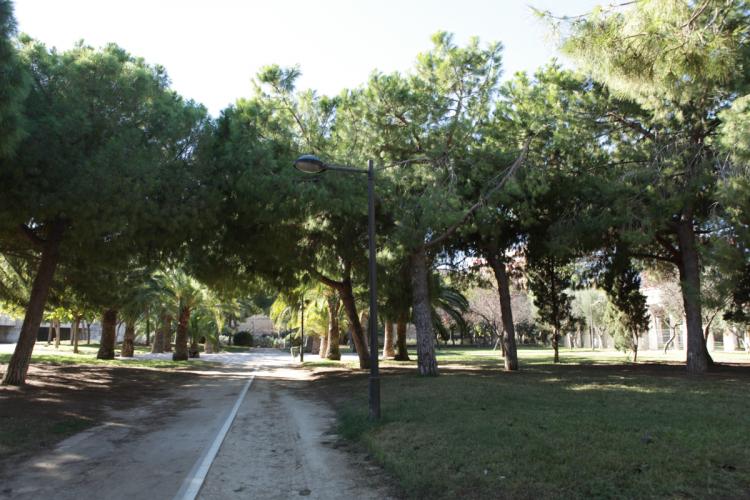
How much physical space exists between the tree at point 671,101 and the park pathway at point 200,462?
7.61 meters

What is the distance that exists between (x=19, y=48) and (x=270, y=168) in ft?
22.3

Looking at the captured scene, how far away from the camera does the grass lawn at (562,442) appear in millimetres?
5430

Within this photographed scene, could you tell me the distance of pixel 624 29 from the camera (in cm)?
866

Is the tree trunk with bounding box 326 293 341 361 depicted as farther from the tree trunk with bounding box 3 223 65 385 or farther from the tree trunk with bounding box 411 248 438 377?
the tree trunk with bounding box 3 223 65 385

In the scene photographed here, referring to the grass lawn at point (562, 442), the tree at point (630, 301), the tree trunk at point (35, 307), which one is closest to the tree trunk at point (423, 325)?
the grass lawn at point (562, 442)

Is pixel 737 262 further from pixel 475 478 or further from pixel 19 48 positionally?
pixel 19 48

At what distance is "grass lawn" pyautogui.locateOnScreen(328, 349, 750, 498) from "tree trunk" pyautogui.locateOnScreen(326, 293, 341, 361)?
19981mm

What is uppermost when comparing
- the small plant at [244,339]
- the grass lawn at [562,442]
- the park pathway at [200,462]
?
the small plant at [244,339]

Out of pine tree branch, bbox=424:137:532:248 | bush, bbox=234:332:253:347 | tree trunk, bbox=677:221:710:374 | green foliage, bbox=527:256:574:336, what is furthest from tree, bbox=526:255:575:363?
bush, bbox=234:332:253:347

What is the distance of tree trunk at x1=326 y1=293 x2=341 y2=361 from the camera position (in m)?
32.6

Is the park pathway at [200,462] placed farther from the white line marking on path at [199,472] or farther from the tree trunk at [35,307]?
the tree trunk at [35,307]

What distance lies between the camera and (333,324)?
115ft

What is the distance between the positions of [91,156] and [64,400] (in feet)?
20.2

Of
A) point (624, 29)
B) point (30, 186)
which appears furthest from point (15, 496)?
point (624, 29)
